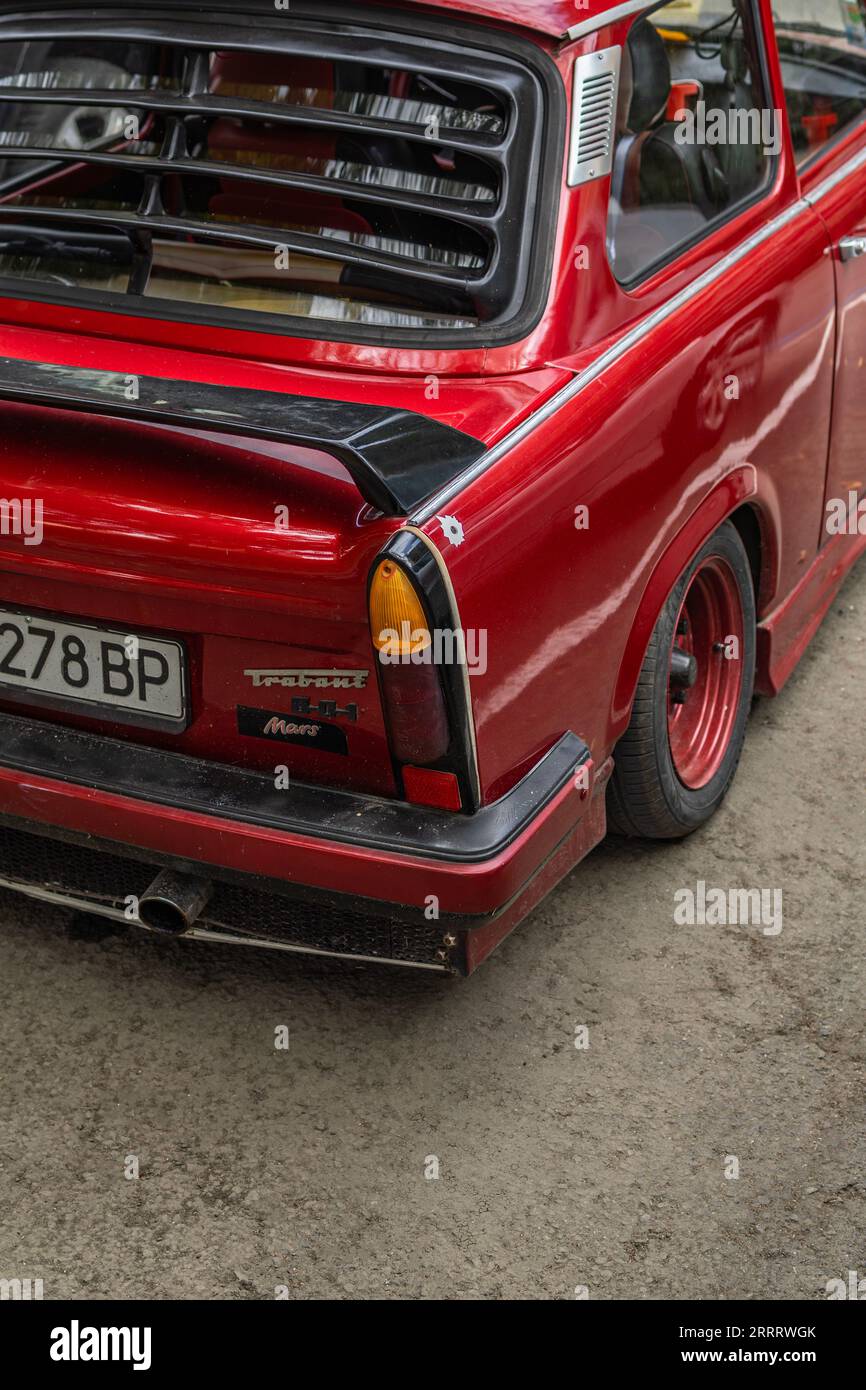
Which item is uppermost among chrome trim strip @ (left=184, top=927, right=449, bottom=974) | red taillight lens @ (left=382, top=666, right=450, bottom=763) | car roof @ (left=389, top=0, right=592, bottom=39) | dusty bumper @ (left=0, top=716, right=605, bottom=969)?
car roof @ (left=389, top=0, right=592, bottom=39)

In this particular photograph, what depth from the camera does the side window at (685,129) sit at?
268cm

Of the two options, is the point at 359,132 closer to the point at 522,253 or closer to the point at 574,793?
the point at 522,253

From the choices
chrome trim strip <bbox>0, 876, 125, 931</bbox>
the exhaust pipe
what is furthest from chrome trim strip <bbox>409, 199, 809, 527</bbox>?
chrome trim strip <bbox>0, 876, 125, 931</bbox>

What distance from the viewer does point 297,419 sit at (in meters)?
2.06

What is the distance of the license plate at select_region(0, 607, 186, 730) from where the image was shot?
2.28 metres

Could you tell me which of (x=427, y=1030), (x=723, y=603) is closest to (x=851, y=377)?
(x=723, y=603)

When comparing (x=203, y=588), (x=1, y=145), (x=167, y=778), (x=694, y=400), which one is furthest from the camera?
(x=1, y=145)

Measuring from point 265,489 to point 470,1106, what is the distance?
118 centimetres

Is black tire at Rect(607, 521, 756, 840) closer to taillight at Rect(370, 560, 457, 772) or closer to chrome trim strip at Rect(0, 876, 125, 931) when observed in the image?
taillight at Rect(370, 560, 457, 772)

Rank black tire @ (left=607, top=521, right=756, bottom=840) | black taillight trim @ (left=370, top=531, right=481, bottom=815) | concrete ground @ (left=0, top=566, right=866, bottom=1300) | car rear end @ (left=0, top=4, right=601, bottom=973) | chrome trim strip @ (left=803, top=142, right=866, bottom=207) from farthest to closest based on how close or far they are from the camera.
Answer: chrome trim strip @ (left=803, top=142, right=866, bottom=207) → black tire @ (left=607, top=521, right=756, bottom=840) → concrete ground @ (left=0, top=566, right=866, bottom=1300) → car rear end @ (left=0, top=4, right=601, bottom=973) → black taillight trim @ (left=370, top=531, right=481, bottom=815)

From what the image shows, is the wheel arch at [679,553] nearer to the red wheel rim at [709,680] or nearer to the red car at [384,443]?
the red car at [384,443]

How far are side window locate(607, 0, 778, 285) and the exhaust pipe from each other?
4.35 ft

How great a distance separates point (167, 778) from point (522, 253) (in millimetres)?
1079

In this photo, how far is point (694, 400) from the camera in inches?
105
